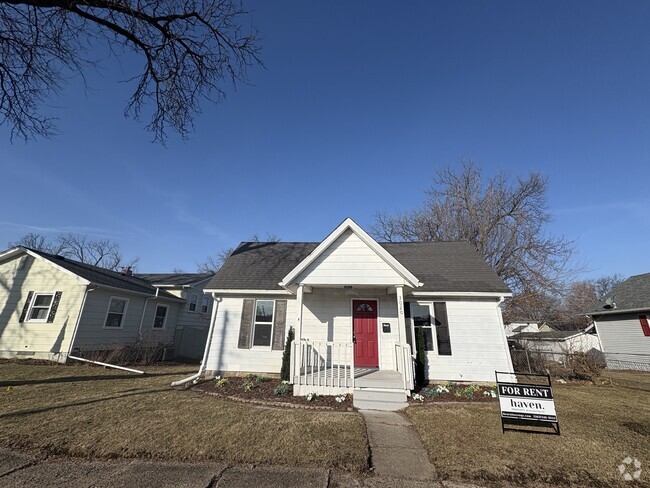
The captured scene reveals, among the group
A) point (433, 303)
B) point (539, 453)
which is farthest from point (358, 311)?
point (539, 453)

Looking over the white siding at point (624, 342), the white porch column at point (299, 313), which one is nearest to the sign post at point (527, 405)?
the white porch column at point (299, 313)

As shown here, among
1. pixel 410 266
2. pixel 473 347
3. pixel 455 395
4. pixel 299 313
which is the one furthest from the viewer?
pixel 410 266

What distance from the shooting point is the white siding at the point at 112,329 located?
13027mm

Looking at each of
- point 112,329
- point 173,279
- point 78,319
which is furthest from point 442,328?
point 173,279

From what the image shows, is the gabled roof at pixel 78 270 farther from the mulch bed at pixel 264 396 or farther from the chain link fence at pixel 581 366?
the chain link fence at pixel 581 366

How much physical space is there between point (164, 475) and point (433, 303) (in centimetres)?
885

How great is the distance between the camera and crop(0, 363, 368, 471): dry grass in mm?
4410

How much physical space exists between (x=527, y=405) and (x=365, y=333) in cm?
514

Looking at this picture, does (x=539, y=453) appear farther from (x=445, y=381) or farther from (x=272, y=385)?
(x=272, y=385)

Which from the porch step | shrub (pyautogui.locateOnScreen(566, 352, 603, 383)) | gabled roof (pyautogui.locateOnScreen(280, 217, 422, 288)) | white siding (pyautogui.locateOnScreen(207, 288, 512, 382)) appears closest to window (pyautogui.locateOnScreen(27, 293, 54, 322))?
white siding (pyautogui.locateOnScreen(207, 288, 512, 382))

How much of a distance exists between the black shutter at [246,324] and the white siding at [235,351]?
13cm

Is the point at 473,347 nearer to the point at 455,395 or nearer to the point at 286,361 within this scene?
the point at 455,395

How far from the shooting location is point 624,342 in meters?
17.8

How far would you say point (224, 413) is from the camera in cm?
628
